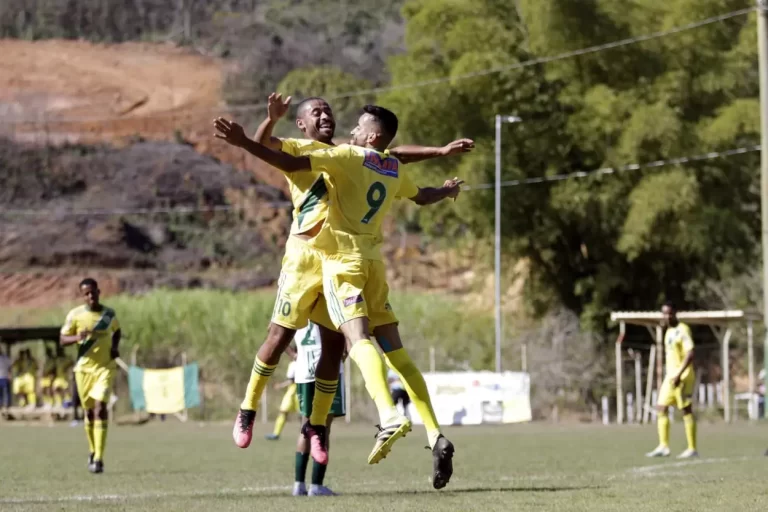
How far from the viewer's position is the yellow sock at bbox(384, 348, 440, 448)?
365 inches

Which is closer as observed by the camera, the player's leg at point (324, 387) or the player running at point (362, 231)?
the player running at point (362, 231)

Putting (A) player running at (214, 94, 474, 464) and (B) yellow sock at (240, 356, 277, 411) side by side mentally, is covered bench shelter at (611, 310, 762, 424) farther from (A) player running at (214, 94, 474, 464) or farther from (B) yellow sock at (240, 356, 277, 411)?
(B) yellow sock at (240, 356, 277, 411)

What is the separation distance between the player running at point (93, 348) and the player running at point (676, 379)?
24.0 feet

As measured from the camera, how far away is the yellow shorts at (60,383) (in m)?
38.1

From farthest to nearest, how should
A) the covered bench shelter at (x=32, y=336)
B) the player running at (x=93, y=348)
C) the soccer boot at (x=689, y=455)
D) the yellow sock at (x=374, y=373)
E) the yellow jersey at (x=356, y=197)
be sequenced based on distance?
1. the covered bench shelter at (x=32, y=336)
2. the soccer boot at (x=689, y=455)
3. the player running at (x=93, y=348)
4. the yellow jersey at (x=356, y=197)
5. the yellow sock at (x=374, y=373)

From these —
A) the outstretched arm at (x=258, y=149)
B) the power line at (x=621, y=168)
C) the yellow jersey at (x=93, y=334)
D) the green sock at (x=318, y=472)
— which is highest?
the power line at (x=621, y=168)

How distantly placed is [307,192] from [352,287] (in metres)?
A: 1.12

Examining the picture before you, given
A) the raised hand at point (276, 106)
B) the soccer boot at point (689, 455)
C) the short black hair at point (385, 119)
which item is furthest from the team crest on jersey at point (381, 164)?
the soccer boot at point (689, 455)

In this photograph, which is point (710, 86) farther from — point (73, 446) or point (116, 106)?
point (116, 106)

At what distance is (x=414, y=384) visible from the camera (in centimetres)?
953

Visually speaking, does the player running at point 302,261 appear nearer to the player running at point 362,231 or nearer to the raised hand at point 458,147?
the raised hand at point 458,147

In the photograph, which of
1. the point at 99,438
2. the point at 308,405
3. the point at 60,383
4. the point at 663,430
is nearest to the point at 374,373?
the point at 308,405

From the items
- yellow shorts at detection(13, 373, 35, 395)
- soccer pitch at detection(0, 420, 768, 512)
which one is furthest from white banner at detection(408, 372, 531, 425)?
yellow shorts at detection(13, 373, 35, 395)

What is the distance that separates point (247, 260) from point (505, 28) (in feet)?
112
